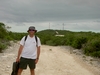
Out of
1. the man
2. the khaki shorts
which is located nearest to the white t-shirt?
the man

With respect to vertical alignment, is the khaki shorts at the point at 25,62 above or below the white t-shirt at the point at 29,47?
below

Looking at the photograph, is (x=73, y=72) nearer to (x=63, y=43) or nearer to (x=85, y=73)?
(x=85, y=73)

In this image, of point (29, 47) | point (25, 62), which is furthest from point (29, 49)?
point (25, 62)

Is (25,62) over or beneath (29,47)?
beneath

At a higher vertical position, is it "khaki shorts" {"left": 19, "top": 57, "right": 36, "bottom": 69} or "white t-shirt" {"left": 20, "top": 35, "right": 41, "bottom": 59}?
"white t-shirt" {"left": 20, "top": 35, "right": 41, "bottom": 59}

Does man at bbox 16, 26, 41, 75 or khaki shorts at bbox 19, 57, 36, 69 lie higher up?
man at bbox 16, 26, 41, 75

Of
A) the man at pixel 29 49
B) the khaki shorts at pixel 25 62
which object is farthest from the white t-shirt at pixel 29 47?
the khaki shorts at pixel 25 62

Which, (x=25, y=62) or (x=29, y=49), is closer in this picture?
(x=29, y=49)

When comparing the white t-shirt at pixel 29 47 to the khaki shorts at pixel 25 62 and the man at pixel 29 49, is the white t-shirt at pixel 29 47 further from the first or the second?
the khaki shorts at pixel 25 62

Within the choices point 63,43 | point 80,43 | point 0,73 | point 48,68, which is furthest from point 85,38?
point 0,73

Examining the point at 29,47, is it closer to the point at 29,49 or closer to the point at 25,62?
the point at 29,49

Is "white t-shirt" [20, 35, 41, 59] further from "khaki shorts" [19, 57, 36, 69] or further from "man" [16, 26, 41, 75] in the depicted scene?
"khaki shorts" [19, 57, 36, 69]

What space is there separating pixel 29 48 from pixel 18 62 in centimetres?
62

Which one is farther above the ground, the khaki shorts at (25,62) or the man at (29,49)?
the man at (29,49)
